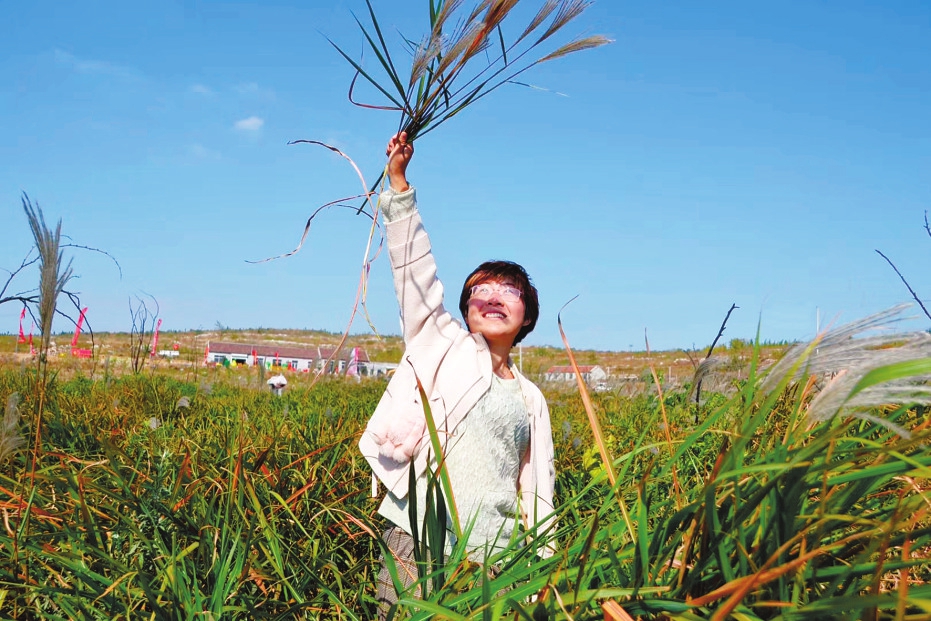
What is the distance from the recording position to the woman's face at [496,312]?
9.77ft

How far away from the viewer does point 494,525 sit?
2674mm

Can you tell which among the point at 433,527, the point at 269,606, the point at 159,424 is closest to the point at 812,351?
the point at 433,527

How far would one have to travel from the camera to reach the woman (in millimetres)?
2547

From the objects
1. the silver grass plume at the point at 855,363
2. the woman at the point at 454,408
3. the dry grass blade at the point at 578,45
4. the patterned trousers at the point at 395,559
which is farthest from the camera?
the woman at the point at 454,408

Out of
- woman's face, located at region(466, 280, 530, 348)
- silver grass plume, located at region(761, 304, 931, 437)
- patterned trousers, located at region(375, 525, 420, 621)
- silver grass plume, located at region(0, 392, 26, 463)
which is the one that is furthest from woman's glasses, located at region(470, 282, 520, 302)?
silver grass plume, located at region(761, 304, 931, 437)

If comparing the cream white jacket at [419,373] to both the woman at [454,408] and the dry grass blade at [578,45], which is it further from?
the dry grass blade at [578,45]

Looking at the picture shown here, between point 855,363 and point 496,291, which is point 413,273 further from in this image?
point 855,363

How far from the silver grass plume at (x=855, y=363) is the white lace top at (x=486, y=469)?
162cm

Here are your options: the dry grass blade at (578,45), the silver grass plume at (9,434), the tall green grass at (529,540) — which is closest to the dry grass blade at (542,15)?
the dry grass blade at (578,45)

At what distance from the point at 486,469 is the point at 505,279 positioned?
2.62 feet

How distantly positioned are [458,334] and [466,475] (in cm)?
52

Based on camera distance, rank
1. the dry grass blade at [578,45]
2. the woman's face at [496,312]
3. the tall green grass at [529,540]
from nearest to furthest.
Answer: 1. the tall green grass at [529,540]
2. the dry grass blade at [578,45]
3. the woman's face at [496,312]

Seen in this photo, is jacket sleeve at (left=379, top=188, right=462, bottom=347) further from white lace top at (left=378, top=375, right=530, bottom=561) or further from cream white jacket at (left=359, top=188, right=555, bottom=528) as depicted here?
white lace top at (left=378, top=375, right=530, bottom=561)

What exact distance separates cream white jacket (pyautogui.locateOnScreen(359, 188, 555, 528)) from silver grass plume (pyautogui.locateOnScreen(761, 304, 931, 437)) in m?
1.57
